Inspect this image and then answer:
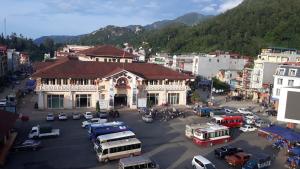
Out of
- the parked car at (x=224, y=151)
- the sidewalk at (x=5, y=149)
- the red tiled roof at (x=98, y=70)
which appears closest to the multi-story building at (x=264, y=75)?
the red tiled roof at (x=98, y=70)

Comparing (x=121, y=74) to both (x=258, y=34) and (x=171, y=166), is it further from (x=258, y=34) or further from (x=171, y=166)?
(x=258, y=34)

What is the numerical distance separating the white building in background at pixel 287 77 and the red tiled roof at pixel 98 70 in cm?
1355

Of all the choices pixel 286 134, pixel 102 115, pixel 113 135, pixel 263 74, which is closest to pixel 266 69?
pixel 263 74

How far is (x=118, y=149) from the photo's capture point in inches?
913

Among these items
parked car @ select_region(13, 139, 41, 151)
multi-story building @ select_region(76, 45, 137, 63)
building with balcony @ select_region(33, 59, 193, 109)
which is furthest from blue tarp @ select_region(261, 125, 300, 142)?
multi-story building @ select_region(76, 45, 137, 63)

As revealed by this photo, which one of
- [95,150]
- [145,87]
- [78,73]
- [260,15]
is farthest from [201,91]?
[260,15]

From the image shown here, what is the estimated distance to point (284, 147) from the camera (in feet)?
90.9

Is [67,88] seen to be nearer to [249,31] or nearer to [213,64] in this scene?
[213,64]

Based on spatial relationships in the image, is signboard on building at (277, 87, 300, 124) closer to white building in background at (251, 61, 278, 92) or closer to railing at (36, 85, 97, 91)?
railing at (36, 85, 97, 91)

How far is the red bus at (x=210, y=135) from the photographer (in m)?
27.5

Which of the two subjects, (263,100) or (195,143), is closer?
(195,143)

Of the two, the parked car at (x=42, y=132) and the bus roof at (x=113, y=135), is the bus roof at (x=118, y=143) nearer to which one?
the bus roof at (x=113, y=135)

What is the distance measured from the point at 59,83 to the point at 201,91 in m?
30.8

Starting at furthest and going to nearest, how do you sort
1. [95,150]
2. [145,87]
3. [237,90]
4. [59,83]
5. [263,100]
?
[237,90] → [263,100] → [145,87] → [59,83] → [95,150]
